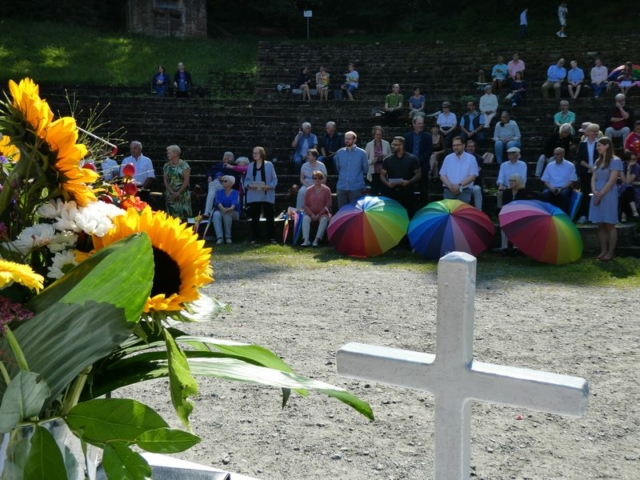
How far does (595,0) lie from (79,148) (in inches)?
1455

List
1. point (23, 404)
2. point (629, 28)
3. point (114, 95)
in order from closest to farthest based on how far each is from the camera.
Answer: point (23, 404) < point (114, 95) < point (629, 28)

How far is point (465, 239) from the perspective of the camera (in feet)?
34.2

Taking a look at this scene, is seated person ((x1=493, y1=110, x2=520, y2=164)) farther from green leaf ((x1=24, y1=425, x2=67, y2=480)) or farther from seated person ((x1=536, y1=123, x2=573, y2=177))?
green leaf ((x1=24, y1=425, x2=67, y2=480))

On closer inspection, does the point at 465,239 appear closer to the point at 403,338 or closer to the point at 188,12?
the point at 403,338

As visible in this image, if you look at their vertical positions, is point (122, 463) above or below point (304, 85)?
below

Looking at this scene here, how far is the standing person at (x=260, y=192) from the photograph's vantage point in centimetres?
1218

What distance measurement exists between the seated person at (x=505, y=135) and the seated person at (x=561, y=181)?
2785 millimetres

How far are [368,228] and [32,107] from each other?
9.73 metres

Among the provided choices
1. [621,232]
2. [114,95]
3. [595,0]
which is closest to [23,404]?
[621,232]

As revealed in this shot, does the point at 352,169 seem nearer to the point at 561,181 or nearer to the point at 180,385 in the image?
the point at 561,181

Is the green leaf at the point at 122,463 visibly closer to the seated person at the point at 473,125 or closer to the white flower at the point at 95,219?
the white flower at the point at 95,219

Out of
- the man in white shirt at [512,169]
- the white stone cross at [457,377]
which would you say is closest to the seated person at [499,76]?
the man in white shirt at [512,169]

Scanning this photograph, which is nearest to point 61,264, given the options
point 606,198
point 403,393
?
point 403,393

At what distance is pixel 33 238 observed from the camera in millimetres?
1168
